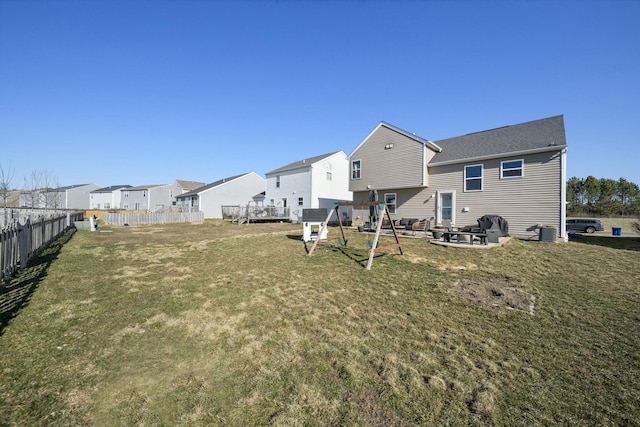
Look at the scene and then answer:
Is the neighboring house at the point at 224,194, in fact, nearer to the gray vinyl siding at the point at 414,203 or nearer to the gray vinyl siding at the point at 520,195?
the gray vinyl siding at the point at 414,203

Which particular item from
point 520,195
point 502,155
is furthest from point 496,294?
point 502,155

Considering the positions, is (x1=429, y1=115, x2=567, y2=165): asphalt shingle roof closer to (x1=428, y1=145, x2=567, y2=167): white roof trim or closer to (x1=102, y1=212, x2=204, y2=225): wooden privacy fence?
(x1=428, y1=145, x2=567, y2=167): white roof trim

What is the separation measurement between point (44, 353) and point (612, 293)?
11367 mm

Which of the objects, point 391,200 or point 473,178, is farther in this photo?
point 391,200

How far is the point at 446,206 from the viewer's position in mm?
16922

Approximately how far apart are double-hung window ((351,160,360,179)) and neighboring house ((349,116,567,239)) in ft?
0.15

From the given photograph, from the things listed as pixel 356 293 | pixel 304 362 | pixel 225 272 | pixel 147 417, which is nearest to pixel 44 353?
pixel 147 417

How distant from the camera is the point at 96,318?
15.9ft

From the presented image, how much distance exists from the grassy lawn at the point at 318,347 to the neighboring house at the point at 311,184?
64.7 feet

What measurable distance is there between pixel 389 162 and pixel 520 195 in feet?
26.4

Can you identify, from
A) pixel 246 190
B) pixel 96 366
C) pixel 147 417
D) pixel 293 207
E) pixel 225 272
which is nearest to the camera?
→ pixel 147 417

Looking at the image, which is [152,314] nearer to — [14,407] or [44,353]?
[44,353]

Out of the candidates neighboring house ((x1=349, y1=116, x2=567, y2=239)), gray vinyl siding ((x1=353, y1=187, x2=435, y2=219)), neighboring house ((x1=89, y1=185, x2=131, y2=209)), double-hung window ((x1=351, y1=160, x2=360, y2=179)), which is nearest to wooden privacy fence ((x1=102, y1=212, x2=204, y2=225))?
double-hung window ((x1=351, y1=160, x2=360, y2=179))

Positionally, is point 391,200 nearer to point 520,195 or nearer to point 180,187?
point 520,195
